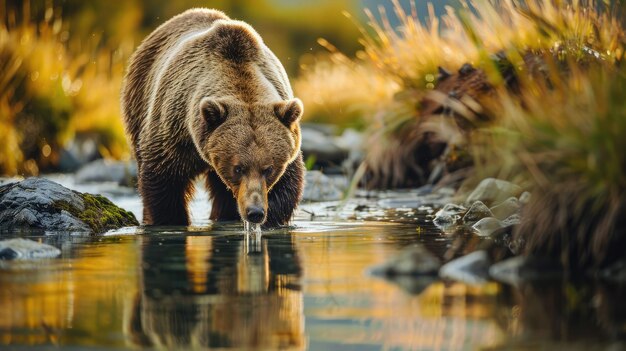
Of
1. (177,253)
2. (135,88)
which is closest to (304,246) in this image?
(177,253)

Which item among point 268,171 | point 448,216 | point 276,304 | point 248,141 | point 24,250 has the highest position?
point 248,141

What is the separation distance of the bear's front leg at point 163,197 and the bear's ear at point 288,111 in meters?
1.32

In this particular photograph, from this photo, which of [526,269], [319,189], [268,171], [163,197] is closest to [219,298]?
[526,269]

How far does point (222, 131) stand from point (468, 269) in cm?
305

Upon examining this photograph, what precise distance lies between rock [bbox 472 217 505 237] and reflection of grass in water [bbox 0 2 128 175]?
8.48 m

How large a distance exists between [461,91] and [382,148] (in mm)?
1977

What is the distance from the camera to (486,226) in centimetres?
828

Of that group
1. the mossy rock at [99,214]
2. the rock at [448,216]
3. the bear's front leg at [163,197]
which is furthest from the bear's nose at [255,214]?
the rock at [448,216]

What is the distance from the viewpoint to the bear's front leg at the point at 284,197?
883 cm

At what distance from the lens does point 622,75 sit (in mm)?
6023

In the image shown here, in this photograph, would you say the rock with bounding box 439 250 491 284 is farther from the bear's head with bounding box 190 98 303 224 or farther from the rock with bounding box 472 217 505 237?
the bear's head with bounding box 190 98 303 224

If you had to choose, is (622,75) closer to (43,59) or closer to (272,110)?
(272,110)

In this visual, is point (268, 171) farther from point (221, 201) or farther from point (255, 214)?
point (221, 201)

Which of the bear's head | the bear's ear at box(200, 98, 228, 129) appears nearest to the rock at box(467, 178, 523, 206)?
the bear's head
